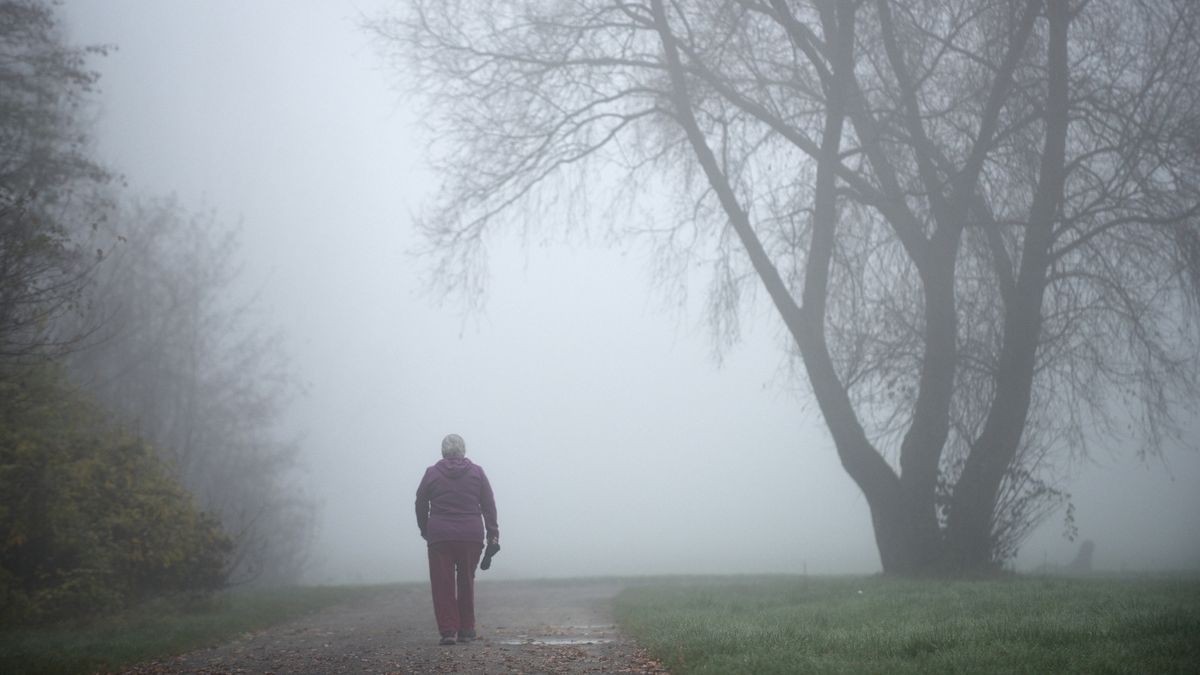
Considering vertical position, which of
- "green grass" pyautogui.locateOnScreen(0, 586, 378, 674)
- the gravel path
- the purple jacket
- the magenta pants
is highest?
the purple jacket

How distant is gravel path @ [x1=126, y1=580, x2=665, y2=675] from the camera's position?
7453 mm

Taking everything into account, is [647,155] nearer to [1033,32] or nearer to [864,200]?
[864,200]

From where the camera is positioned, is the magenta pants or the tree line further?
the tree line

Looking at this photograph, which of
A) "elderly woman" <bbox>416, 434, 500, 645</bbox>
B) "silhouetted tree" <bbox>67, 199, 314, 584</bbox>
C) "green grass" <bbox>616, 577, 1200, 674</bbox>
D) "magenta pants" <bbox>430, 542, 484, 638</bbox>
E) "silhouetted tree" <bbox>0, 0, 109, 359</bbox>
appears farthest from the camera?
"silhouetted tree" <bbox>67, 199, 314, 584</bbox>

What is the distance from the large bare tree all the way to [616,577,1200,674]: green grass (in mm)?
4144

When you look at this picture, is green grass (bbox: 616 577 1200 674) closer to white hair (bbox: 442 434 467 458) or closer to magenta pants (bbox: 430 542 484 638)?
magenta pants (bbox: 430 542 484 638)

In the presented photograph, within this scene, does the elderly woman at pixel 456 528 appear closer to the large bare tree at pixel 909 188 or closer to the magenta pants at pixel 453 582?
the magenta pants at pixel 453 582

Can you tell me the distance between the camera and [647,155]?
17.2 metres

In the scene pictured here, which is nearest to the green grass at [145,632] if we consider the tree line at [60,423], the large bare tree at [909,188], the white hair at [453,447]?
the tree line at [60,423]

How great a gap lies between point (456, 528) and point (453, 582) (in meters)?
0.56

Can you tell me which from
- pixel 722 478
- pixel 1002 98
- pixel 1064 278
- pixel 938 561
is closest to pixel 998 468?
pixel 938 561

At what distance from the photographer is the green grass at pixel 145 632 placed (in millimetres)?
7836

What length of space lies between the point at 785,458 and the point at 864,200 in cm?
6480

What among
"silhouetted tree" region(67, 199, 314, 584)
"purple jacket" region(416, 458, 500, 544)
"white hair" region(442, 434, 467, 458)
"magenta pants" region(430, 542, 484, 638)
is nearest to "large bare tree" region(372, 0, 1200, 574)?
"white hair" region(442, 434, 467, 458)
